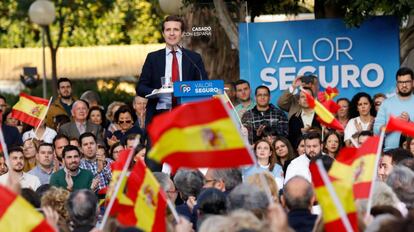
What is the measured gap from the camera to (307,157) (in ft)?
52.7

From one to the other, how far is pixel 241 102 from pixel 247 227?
400 inches

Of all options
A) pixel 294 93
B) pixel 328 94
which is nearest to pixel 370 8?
pixel 328 94

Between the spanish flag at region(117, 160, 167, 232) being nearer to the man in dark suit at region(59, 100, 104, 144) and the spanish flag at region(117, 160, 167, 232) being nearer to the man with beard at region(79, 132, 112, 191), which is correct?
the man with beard at region(79, 132, 112, 191)

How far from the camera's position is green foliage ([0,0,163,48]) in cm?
4619

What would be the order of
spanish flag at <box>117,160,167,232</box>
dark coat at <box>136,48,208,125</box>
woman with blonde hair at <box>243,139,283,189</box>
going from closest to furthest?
spanish flag at <box>117,160,167,232</box> → dark coat at <box>136,48,208,125</box> → woman with blonde hair at <box>243,139,283,189</box>

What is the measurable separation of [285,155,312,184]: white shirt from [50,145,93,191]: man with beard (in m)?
2.14

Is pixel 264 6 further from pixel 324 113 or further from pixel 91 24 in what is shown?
pixel 91 24

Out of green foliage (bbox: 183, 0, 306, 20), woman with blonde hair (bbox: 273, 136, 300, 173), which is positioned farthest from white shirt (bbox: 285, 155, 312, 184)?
green foliage (bbox: 183, 0, 306, 20)

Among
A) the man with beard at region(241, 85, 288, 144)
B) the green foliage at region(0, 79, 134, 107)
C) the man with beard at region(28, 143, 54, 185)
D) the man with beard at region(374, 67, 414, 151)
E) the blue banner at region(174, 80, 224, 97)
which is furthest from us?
the green foliage at region(0, 79, 134, 107)

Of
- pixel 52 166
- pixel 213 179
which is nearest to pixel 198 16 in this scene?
pixel 52 166

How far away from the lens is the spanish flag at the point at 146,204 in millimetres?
10383

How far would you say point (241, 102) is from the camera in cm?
1919

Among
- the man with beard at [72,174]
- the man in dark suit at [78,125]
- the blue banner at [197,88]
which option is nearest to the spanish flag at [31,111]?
the man in dark suit at [78,125]

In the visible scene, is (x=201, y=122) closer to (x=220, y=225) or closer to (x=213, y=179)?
(x=220, y=225)
